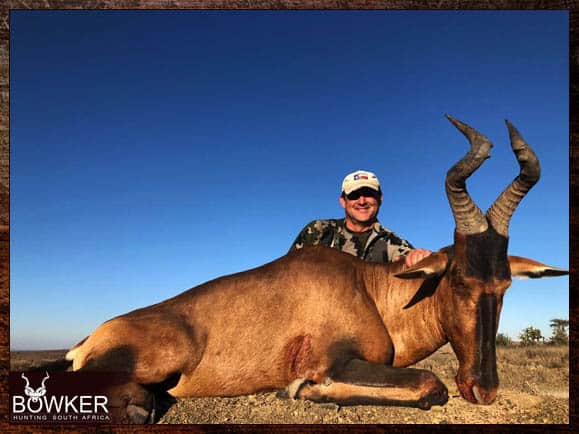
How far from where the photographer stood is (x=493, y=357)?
5094 mm

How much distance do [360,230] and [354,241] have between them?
0.52 ft

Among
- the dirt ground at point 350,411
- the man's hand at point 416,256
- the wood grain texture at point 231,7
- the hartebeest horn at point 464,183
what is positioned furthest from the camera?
the man's hand at point 416,256

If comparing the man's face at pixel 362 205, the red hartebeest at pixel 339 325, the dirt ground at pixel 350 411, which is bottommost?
the dirt ground at pixel 350 411

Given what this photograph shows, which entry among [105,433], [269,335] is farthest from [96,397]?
[269,335]

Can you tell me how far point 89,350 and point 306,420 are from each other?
2026 millimetres

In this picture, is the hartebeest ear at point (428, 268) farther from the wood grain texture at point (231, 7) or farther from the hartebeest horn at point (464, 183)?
the wood grain texture at point (231, 7)

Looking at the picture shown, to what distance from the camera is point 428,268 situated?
5.32 m

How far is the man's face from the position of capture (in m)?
7.28

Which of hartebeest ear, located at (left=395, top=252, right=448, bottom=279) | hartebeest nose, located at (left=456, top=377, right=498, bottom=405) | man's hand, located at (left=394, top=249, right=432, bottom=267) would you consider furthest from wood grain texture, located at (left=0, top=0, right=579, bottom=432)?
man's hand, located at (left=394, top=249, right=432, bottom=267)

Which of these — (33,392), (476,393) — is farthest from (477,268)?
(33,392)

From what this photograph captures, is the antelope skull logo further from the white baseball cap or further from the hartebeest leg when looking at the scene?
the white baseball cap

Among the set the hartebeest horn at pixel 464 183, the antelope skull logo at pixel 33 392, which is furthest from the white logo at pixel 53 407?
the hartebeest horn at pixel 464 183

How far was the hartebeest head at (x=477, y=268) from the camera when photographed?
506 centimetres

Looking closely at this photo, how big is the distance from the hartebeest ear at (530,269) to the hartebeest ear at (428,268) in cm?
65
